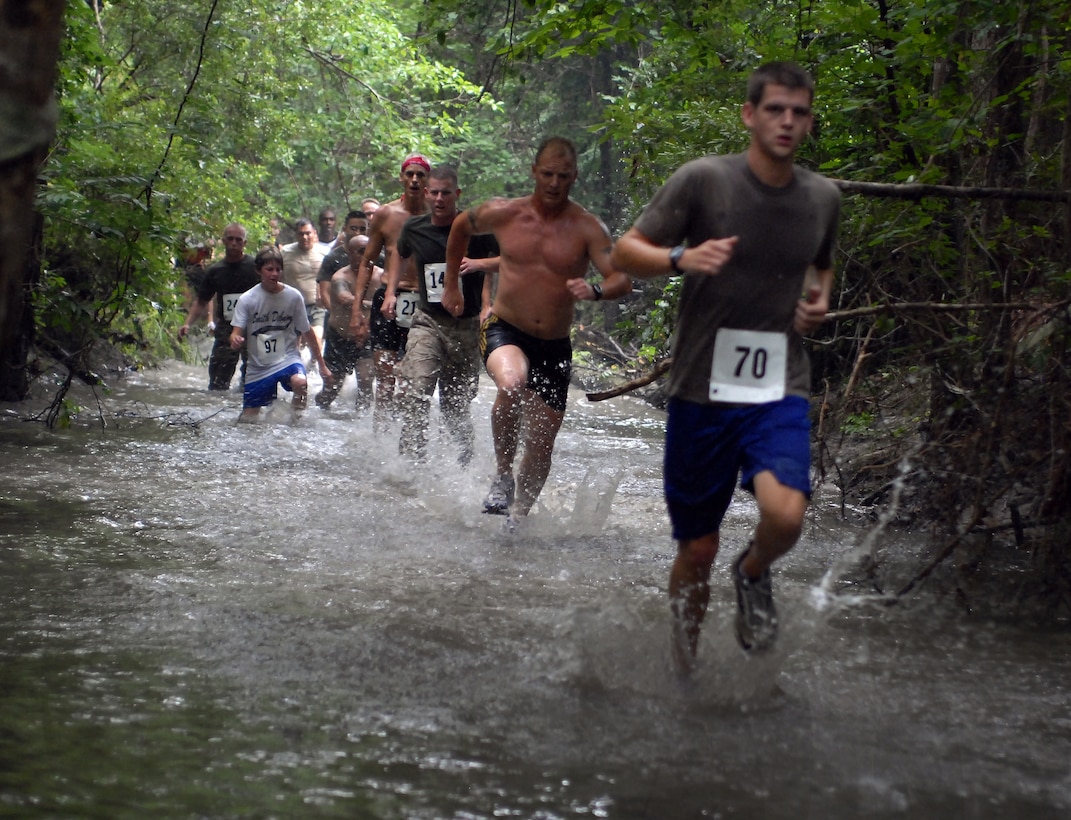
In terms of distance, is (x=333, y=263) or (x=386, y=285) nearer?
(x=386, y=285)

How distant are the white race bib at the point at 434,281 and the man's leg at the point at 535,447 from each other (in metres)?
2.16

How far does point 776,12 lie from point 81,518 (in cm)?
568

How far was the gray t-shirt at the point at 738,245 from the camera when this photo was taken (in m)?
4.59

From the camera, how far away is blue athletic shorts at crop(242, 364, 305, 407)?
513 inches

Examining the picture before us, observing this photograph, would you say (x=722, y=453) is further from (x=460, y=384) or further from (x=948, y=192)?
(x=460, y=384)

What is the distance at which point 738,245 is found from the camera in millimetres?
4578

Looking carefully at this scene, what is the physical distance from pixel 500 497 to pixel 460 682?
3.43 metres

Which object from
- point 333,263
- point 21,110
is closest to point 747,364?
point 21,110

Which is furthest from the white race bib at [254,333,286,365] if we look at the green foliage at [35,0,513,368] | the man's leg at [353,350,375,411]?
the man's leg at [353,350,375,411]

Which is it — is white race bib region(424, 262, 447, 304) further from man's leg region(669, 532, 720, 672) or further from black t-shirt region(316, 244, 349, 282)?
black t-shirt region(316, 244, 349, 282)

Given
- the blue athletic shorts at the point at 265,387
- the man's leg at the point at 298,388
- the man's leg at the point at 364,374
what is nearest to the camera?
the blue athletic shorts at the point at 265,387

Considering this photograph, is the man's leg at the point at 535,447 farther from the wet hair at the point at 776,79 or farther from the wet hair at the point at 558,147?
the wet hair at the point at 776,79

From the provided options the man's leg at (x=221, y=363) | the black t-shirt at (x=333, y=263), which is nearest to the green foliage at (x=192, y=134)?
the man's leg at (x=221, y=363)

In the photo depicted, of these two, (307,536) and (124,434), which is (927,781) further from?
(124,434)
